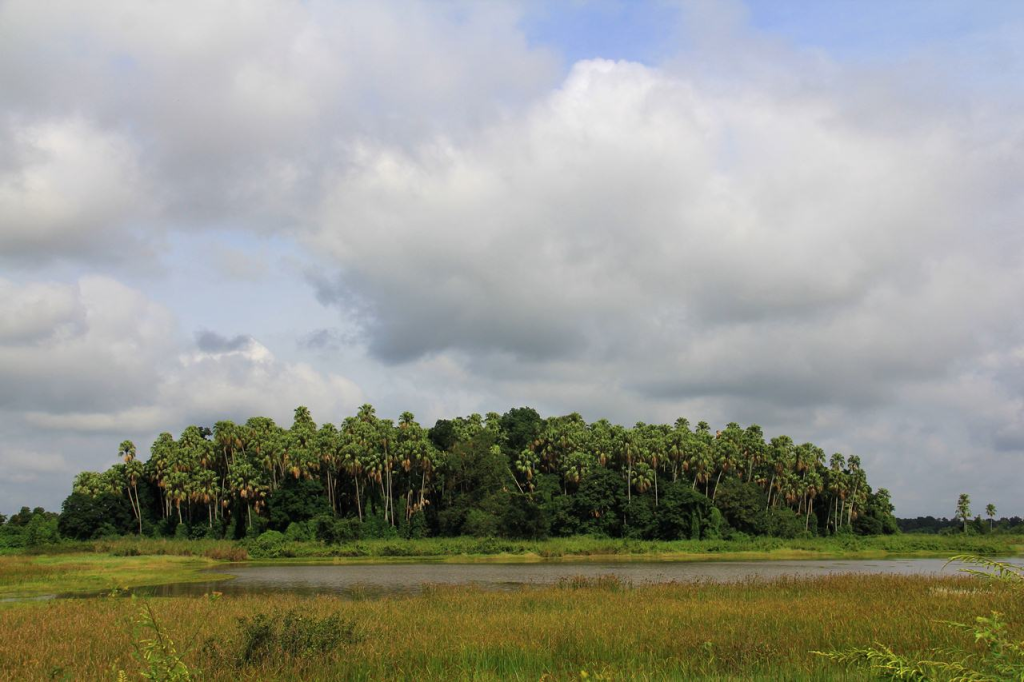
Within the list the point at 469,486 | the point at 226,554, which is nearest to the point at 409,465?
the point at 469,486

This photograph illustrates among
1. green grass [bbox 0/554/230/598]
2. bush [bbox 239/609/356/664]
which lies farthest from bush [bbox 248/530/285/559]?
bush [bbox 239/609/356/664]

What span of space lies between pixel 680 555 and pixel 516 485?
28.8 metres

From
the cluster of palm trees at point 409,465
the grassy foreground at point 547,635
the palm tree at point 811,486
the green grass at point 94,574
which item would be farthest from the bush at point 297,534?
the palm tree at point 811,486

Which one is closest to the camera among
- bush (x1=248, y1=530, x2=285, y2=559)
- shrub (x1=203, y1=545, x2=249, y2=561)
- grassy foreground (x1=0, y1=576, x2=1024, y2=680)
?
grassy foreground (x1=0, y1=576, x2=1024, y2=680)

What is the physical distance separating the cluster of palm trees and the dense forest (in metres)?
0.19

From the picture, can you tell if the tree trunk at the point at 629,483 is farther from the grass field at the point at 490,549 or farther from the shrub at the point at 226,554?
the shrub at the point at 226,554

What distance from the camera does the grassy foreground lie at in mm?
13062

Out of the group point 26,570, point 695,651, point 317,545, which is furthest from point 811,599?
point 317,545

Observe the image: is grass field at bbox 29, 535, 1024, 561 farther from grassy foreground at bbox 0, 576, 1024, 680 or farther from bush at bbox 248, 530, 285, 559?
grassy foreground at bbox 0, 576, 1024, 680

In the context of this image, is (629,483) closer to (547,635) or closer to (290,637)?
(547,635)

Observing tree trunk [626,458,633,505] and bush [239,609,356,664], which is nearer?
bush [239,609,356,664]

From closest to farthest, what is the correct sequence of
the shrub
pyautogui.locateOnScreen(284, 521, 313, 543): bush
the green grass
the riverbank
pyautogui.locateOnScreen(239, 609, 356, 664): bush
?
1. pyautogui.locateOnScreen(239, 609, 356, 664): bush
2. the green grass
3. the riverbank
4. the shrub
5. pyautogui.locateOnScreen(284, 521, 313, 543): bush

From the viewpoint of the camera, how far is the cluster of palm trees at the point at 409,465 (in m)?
89.0

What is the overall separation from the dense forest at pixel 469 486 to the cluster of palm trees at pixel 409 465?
19 cm
